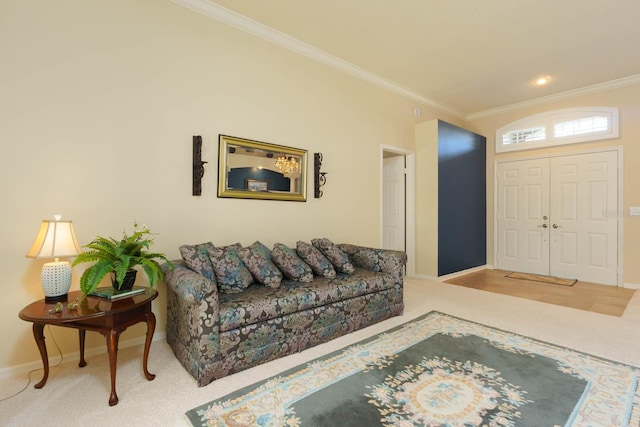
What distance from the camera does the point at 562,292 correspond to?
4277 mm

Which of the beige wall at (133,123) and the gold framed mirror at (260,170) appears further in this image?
the gold framed mirror at (260,170)

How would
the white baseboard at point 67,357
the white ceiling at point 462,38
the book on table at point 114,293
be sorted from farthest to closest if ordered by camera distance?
the white ceiling at point 462,38, the white baseboard at point 67,357, the book on table at point 114,293

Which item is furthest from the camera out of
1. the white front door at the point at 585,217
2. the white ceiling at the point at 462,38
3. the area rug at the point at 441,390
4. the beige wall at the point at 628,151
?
the white front door at the point at 585,217

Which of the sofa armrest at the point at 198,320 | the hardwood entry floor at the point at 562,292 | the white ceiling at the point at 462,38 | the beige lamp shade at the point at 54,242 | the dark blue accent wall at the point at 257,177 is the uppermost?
the white ceiling at the point at 462,38

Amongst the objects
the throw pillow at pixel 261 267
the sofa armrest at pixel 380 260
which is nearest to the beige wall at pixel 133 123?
the throw pillow at pixel 261 267

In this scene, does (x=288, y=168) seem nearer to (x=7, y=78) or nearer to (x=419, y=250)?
(x=7, y=78)

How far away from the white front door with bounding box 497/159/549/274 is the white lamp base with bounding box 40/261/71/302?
6484 mm

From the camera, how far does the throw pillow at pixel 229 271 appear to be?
8.03 ft

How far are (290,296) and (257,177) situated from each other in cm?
143

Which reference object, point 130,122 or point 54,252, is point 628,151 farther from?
point 54,252

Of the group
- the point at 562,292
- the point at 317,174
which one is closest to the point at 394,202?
the point at 317,174

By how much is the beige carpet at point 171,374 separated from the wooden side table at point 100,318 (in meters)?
0.12

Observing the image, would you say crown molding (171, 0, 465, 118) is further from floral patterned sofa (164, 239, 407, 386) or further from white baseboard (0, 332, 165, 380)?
white baseboard (0, 332, 165, 380)

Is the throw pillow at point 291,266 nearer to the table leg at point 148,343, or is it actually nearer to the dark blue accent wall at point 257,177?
the dark blue accent wall at point 257,177
